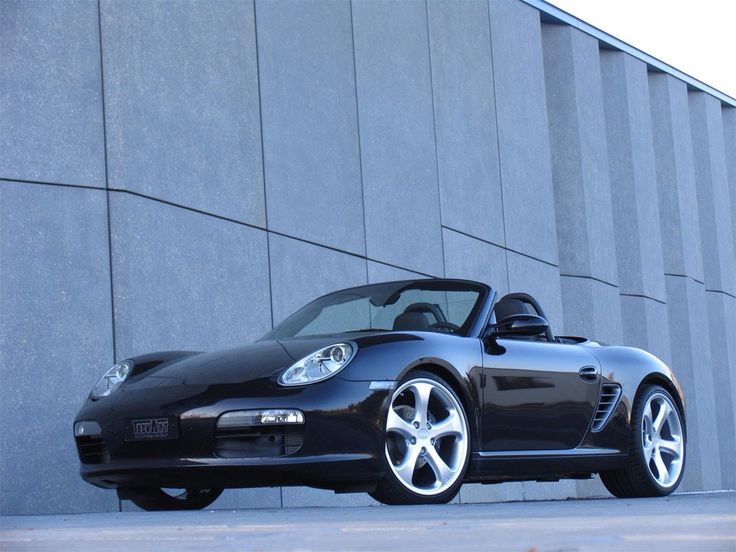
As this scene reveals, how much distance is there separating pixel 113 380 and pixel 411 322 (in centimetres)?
167

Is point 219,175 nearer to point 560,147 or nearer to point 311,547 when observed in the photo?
point 311,547

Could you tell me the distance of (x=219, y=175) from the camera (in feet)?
34.9

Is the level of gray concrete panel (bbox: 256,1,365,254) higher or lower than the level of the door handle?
higher

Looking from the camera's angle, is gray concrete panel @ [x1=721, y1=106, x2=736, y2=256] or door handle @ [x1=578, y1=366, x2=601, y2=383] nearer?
door handle @ [x1=578, y1=366, x2=601, y2=383]

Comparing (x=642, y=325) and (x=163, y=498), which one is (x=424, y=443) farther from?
(x=642, y=325)

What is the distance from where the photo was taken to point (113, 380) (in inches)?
275

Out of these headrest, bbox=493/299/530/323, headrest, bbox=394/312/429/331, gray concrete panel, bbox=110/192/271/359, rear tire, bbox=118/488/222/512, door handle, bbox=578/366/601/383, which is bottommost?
rear tire, bbox=118/488/222/512

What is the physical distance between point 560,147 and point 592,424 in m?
11.4

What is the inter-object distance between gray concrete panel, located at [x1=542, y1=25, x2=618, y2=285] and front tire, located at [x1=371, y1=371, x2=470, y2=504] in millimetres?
12053

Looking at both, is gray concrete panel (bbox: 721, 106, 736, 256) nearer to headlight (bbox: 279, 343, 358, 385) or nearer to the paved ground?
headlight (bbox: 279, 343, 358, 385)

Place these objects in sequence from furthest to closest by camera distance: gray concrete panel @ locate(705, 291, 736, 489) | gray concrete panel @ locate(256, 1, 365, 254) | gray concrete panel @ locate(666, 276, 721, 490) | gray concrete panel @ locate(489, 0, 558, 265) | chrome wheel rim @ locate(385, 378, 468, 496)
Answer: gray concrete panel @ locate(705, 291, 736, 489), gray concrete panel @ locate(666, 276, 721, 490), gray concrete panel @ locate(489, 0, 558, 265), gray concrete panel @ locate(256, 1, 365, 254), chrome wheel rim @ locate(385, 378, 468, 496)

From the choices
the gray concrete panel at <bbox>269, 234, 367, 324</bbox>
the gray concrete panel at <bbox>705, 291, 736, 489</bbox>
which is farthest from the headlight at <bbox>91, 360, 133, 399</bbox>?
the gray concrete panel at <bbox>705, 291, 736, 489</bbox>

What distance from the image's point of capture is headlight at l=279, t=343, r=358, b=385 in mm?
6004

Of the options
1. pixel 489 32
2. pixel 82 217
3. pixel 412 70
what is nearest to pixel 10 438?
pixel 82 217
